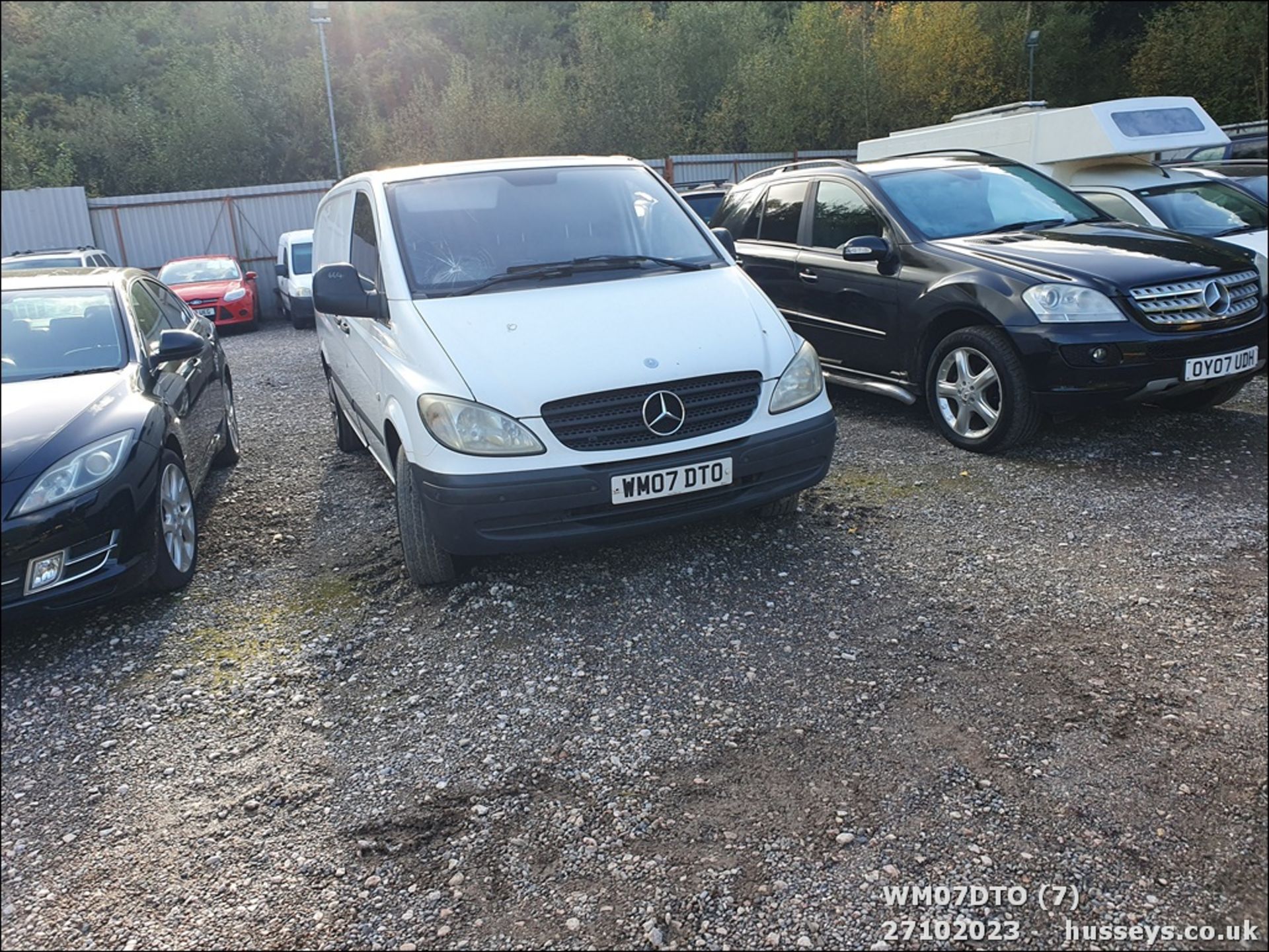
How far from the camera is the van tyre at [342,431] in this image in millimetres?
6488

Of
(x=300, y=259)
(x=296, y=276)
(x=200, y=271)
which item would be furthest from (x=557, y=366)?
(x=200, y=271)

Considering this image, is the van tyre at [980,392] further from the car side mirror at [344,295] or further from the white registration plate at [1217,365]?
the car side mirror at [344,295]

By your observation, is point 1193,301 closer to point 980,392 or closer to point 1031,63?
point 980,392

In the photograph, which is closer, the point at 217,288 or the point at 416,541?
the point at 416,541

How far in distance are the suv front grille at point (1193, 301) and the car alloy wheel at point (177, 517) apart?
4.83 metres

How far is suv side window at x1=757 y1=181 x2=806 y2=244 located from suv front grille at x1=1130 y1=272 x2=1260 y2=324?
268cm

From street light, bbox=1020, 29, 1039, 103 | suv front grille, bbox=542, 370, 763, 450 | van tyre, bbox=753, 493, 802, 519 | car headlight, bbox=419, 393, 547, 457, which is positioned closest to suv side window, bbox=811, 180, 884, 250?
van tyre, bbox=753, 493, 802, 519

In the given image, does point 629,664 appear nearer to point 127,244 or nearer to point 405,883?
point 405,883

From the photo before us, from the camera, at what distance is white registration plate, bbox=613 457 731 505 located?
12.4 ft

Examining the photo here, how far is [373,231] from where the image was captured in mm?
4828

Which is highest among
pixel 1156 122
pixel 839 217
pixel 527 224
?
pixel 1156 122

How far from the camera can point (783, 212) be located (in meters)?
7.34

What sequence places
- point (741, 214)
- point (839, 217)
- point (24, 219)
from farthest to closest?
point (741, 214) → point (839, 217) → point (24, 219)

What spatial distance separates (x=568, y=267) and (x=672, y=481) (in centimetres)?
130
